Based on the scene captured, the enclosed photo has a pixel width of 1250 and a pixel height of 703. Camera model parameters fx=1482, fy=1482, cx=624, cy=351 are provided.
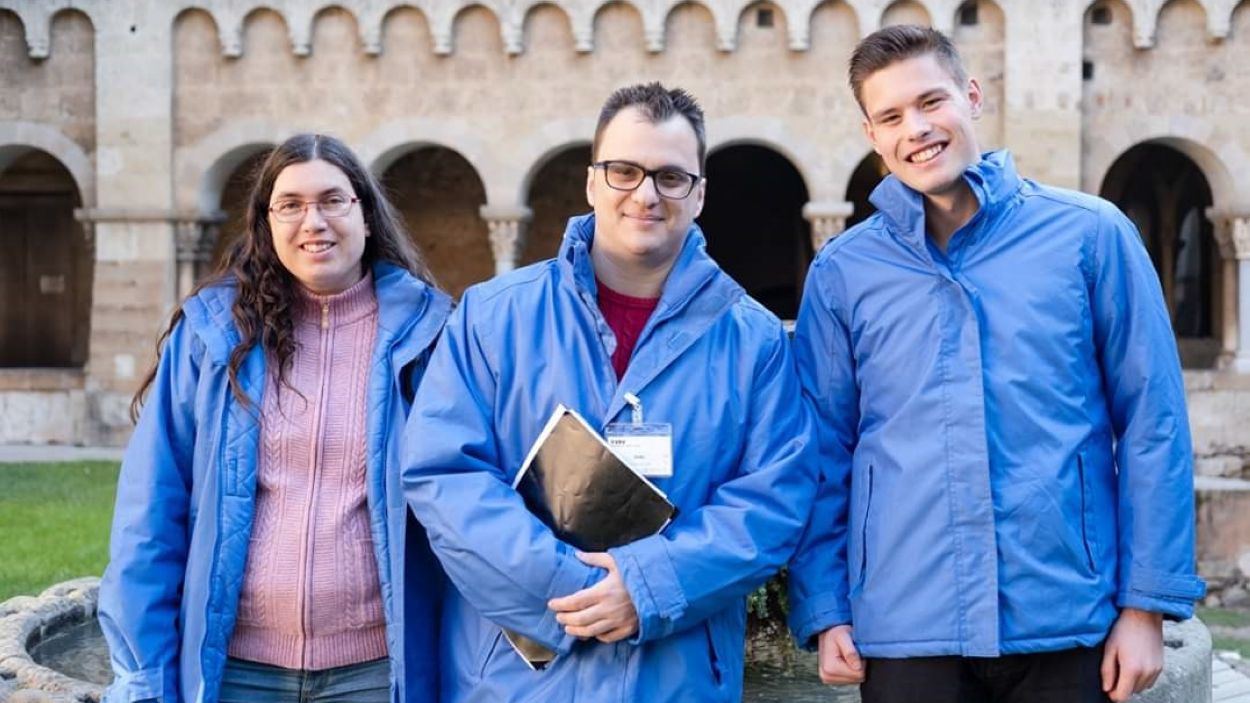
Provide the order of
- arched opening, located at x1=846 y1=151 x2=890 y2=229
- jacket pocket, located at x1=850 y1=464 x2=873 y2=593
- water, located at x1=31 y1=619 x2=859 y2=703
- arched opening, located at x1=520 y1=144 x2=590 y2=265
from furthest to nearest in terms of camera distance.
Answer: arched opening, located at x1=520 y1=144 x2=590 y2=265 → arched opening, located at x1=846 y1=151 x2=890 y2=229 → water, located at x1=31 y1=619 x2=859 y2=703 → jacket pocket, located at x1=850 y1=464 x2=873 y2=593

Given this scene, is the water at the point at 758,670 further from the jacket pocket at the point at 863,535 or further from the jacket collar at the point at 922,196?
the jacket collar at the point at 922,196

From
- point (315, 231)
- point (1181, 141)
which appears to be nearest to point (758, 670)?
point (315, 231)

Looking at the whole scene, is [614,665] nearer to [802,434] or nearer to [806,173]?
[802,434]

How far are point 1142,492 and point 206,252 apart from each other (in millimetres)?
13345

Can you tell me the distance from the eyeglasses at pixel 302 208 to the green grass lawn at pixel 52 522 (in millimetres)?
5414

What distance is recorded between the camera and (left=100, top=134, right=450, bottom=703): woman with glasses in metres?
2.82

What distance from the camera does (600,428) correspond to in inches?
105

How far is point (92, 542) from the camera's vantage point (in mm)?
9070

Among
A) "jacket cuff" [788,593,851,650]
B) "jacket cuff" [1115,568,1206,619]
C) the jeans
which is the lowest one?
the jeans

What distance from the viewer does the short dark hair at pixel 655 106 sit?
8.87 ft

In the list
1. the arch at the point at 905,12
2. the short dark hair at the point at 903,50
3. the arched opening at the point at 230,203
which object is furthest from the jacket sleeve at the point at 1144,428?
the arched opening at the point at 230,203

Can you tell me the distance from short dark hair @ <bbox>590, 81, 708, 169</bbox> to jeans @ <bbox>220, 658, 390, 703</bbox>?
3.67 feet

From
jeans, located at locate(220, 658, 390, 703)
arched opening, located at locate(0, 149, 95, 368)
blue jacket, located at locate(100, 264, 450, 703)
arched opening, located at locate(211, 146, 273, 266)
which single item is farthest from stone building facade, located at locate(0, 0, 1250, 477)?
jeans, located at locate(220, 658, 390, 703)

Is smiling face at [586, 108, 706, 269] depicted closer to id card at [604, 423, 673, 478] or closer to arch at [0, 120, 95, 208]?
id card at [604, 423, 673, 478]
